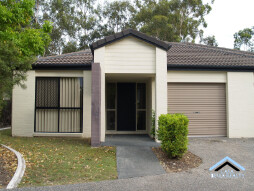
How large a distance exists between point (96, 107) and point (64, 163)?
7.72 ft

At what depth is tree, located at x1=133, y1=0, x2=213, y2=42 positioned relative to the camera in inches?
1021

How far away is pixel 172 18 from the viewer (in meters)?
27.1

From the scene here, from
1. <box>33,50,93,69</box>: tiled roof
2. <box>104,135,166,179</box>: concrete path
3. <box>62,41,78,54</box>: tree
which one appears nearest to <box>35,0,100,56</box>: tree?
<box>62,41,78,54</box>: tree

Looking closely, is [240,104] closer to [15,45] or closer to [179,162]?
[179,162]

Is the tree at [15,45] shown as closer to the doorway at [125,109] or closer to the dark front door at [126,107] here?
the doorway at [125,109]

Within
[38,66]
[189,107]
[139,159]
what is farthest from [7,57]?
[189,107]

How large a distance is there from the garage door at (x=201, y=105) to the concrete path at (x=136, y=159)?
251 cm

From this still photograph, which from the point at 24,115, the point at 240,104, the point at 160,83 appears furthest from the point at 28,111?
the point at 240,104

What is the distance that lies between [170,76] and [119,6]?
23054 millimetres

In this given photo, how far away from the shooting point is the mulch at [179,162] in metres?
5.78

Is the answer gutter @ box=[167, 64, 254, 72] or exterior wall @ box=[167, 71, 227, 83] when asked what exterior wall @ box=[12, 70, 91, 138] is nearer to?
exterior wall @ box=[167, 71, 227, 83]

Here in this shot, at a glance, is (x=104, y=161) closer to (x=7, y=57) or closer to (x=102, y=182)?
(x=102, y=182)

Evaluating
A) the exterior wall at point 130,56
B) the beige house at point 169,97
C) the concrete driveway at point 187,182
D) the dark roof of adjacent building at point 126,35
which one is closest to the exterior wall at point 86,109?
the beige house at point 169,97

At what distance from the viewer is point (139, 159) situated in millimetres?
6469
